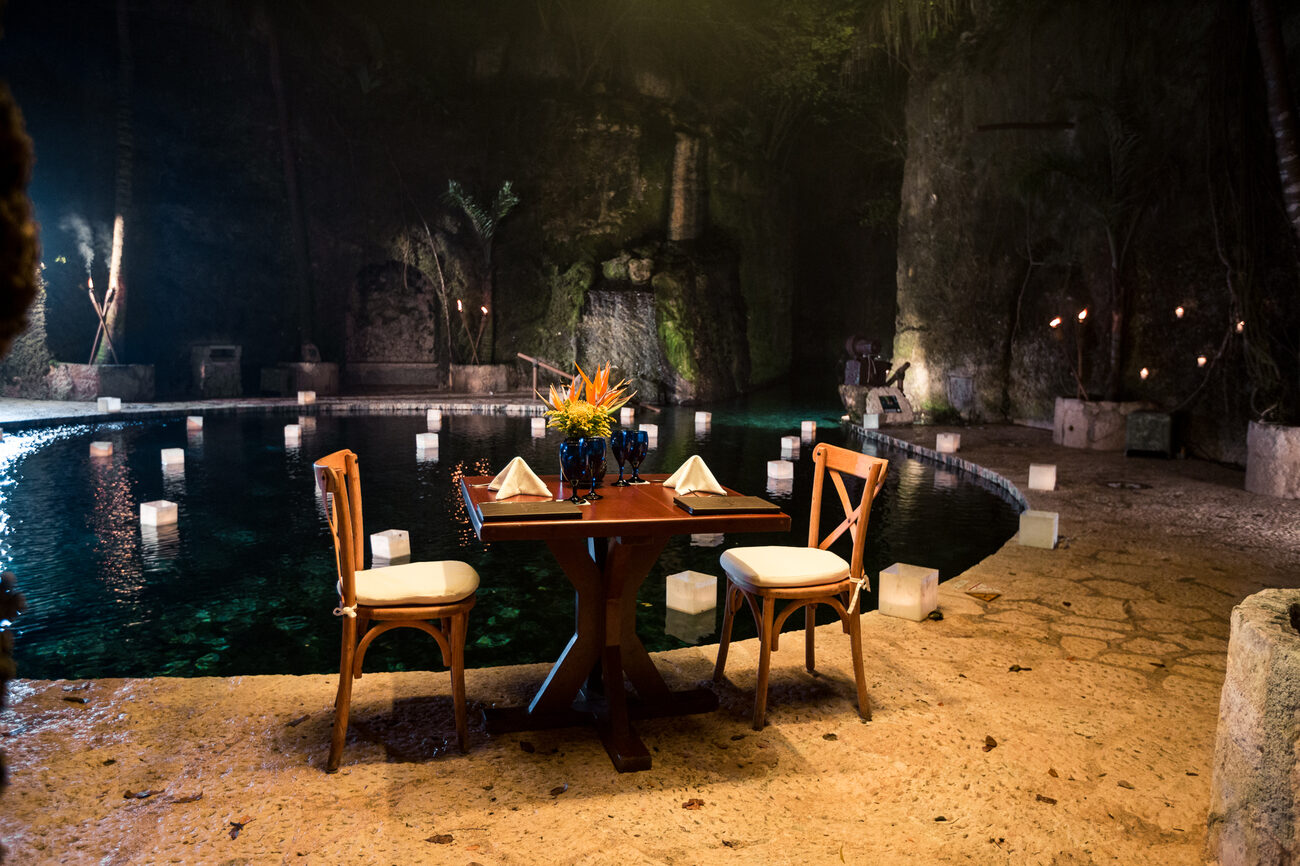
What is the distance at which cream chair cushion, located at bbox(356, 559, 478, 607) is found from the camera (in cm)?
277

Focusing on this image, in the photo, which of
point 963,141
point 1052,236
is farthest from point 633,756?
point 963,141

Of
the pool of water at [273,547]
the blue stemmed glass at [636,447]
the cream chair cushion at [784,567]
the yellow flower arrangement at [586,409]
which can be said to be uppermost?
the yellow flower arrangement at [586,409]

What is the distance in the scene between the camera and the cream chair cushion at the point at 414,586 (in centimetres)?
277

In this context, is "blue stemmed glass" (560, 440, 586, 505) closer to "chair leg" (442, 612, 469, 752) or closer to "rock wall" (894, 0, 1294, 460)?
"chair leg" (442, 612, 469, 752)

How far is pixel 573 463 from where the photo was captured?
319 cm

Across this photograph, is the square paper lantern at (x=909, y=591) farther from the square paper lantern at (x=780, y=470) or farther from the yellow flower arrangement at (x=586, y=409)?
the square paper lantern at (x=780, y=470)

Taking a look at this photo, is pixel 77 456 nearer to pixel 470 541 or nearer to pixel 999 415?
pixel 470 541

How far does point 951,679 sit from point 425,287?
19.7 metres

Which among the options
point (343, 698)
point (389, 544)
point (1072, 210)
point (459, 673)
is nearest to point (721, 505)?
point (459, 673)

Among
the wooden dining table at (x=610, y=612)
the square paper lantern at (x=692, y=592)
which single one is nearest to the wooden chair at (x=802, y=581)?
the wooden dining table at (x=610, y=612)

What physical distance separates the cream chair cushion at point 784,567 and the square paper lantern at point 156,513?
17.4 feet

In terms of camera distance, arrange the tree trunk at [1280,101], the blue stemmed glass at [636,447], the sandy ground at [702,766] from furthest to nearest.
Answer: the tree trunk at [1280,101] < the blue stemmed glass at [636,447] < the sandy ground at [702,766]

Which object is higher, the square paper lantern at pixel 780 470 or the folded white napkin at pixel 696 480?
the folded white napkin at pixel 696 480

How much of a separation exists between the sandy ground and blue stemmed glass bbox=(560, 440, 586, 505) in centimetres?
89
